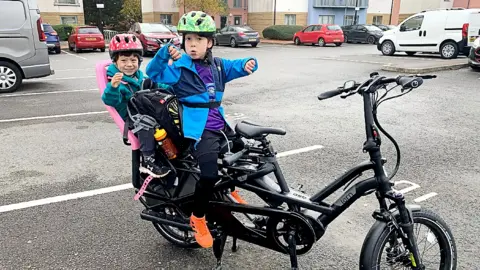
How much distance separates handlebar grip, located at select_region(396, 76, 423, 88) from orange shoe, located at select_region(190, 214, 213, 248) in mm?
1591

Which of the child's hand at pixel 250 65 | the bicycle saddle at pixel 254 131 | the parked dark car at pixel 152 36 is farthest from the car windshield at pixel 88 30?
the bicycle saddle at pixel 254 131

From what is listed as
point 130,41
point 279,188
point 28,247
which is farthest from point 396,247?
point 28,247

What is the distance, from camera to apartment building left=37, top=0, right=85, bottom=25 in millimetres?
34000

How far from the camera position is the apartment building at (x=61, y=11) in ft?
112

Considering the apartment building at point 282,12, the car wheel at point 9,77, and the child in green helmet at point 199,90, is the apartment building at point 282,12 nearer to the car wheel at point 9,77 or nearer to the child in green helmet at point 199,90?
A: the car wheel at point 9,77

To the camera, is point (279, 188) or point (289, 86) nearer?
point (279, 188)

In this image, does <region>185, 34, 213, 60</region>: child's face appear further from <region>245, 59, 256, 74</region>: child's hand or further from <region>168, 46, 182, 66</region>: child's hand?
<region>245, 59, 256, 74</region>: child's hand

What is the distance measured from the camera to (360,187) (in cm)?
246

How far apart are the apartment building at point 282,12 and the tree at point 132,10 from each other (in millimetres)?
12384

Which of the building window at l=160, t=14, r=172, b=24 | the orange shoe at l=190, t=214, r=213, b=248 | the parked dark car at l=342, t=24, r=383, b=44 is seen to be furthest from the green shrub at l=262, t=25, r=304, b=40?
the orange shoe at l=190, t=214, r=213, b=248

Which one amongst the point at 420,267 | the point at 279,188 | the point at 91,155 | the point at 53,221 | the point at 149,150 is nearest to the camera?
the point at 420,267

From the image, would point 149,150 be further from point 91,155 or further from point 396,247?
point 91,155

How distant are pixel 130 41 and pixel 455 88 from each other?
9332mm

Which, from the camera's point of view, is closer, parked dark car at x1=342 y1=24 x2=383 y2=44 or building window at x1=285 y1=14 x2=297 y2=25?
parked dark car at x1=342 y1=24 x2=383 y2=44
